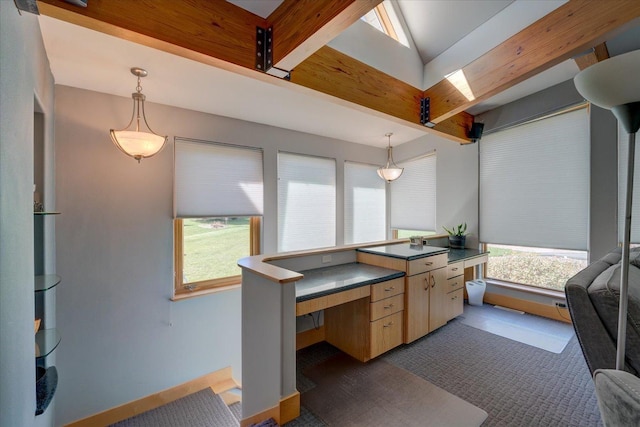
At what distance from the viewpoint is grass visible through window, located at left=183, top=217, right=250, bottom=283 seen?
312 centimetres

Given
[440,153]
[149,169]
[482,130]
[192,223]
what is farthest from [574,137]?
[149,169]

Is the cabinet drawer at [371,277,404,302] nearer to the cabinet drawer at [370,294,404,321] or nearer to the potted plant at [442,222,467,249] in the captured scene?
the cabinet drawer at [370,294,404,321]

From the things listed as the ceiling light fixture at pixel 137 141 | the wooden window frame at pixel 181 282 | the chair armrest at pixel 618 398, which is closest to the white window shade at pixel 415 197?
the wooden window frame at pixel 181 282

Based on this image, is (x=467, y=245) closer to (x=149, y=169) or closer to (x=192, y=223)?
(x=192, y=223)

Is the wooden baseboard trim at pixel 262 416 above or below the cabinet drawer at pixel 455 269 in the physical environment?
below

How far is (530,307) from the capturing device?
3490mm

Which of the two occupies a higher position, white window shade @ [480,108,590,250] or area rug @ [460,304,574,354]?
white window shade @ [480,108,590,250]

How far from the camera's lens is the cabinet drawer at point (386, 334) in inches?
90.8

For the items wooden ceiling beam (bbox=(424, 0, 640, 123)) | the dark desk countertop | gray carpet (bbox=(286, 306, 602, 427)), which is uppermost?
wooden ceiling beam (bbox=(424, 0, 640, 123))

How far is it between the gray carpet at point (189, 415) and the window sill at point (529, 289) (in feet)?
12.2

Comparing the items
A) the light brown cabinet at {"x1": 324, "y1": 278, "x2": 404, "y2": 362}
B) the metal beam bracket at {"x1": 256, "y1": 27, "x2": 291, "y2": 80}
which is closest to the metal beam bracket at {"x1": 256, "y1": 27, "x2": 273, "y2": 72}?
the metal beam bracket at {"x1": 256, "y1": 27, "x2": 291, "y2": 80}

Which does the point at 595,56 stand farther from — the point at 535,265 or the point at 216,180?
the point at 216,180

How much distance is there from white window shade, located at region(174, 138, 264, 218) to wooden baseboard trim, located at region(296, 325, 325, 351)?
1.62 meters

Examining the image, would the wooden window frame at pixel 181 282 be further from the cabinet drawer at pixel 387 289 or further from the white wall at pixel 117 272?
the cabinet drawer at pixel 387 289
